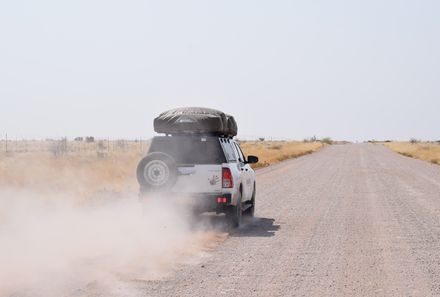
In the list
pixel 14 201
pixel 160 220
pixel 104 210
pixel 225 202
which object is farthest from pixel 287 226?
pixel 14 201

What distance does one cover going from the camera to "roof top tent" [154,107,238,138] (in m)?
14.0

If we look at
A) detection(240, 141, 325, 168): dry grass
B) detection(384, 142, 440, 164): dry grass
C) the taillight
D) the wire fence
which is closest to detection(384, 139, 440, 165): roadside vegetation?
detection(384, 142, 440, 164): dry grass

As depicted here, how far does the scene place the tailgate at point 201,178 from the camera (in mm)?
13508

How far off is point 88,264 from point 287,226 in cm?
565

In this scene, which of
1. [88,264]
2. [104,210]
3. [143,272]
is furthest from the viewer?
[104,210]

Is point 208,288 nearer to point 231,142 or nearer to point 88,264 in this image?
point 88,264

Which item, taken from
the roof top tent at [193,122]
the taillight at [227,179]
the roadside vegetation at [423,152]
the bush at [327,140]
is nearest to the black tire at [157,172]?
the taillight at [227,179]

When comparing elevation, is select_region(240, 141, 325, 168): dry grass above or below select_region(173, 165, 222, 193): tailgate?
below

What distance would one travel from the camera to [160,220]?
1354 cm

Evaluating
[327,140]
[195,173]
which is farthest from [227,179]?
[327,140]

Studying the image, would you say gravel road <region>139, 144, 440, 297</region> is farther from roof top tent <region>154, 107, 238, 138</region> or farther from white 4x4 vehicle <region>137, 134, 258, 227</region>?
roof top tent <region>154, 107, 238, 138</region>

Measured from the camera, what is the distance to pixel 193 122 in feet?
46.2

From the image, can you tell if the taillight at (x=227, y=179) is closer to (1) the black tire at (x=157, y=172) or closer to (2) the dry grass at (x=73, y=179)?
(1) the black tire at (x=157, y=172)

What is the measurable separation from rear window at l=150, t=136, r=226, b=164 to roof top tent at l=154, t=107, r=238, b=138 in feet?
1.11
